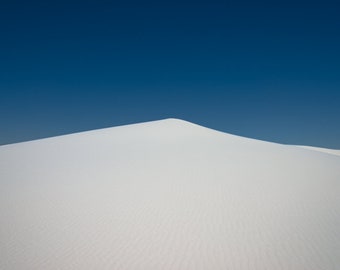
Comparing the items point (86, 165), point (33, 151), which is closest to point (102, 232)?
point (86, 165)

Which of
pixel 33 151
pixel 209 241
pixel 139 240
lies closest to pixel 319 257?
pixel 209 241

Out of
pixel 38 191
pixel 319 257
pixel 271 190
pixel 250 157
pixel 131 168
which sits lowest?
pixel 319 257

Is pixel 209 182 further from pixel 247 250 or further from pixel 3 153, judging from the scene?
pixel 3 153

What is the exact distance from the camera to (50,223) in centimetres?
859

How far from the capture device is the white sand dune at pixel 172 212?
6.53m

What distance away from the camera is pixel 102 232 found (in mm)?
7887

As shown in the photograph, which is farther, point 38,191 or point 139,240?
point 38,191

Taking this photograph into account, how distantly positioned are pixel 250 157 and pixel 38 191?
1134cm

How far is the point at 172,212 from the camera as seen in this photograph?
9.23 meters

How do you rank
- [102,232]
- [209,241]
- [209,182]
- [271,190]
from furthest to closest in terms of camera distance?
[209,182], [271,190], [102,232], [209,241]

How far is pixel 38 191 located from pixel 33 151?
1093 cm

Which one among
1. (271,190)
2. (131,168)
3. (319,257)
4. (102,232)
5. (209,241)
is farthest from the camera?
(131,168)

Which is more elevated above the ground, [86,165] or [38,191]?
[86,165]

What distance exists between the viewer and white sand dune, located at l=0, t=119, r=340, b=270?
6.53 m
